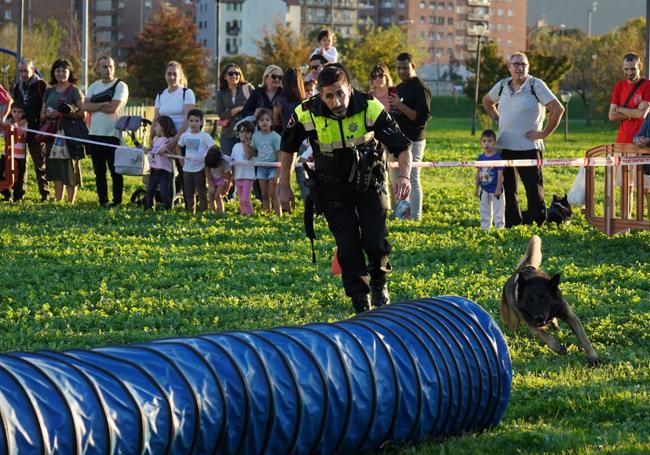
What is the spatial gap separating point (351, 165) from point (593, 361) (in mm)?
2172

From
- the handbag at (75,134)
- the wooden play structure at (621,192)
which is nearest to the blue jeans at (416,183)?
the wooden play structure at (621,192)

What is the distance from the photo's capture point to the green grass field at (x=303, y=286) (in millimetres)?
6848

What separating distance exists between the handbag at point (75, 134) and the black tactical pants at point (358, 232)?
8738mm

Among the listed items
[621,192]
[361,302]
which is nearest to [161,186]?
[621,192]

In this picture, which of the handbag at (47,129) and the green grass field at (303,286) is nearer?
the green grass field at (303,286)

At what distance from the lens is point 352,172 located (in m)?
8.63

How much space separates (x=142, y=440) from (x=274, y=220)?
1045cm

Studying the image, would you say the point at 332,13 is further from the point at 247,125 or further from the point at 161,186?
the point at 247,125

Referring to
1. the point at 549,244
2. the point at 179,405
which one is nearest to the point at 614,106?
the point at 549,244

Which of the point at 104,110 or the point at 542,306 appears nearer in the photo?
the point at 542,306

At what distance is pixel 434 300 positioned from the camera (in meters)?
6.96

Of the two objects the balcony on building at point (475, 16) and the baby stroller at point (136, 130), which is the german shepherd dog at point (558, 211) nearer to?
the baby stroller at point (136, 130)

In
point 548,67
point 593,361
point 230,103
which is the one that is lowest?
point 593,361

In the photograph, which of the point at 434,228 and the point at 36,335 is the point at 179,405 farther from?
the point at 434,228
